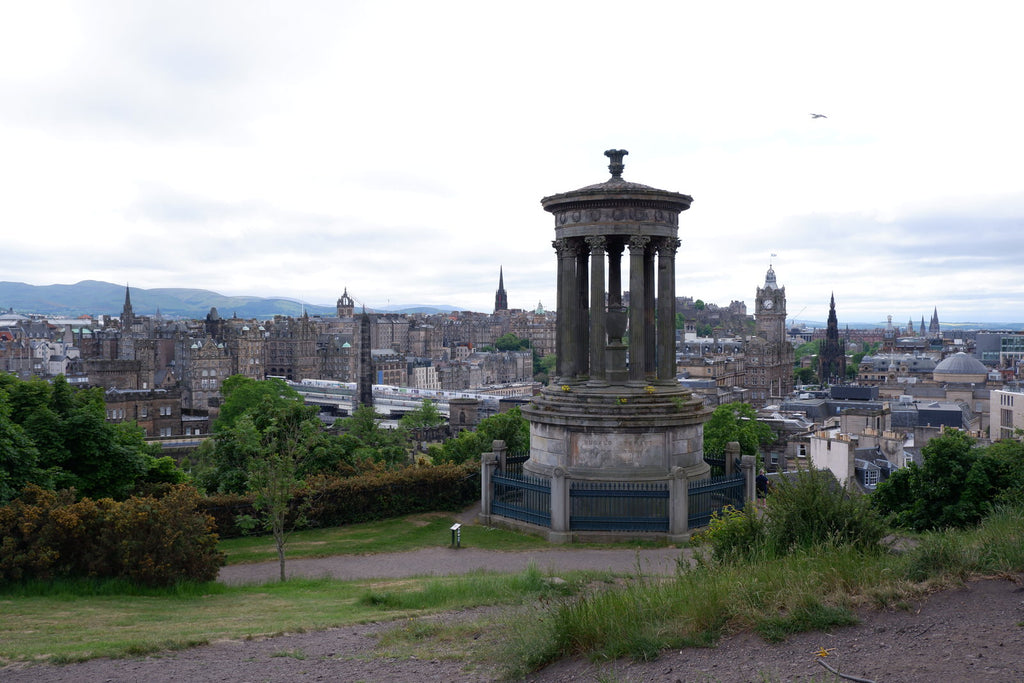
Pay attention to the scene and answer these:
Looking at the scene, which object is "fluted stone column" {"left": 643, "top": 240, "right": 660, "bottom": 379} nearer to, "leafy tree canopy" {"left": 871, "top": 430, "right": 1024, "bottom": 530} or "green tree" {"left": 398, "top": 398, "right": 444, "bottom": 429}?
"leafy tree canopy" {"left": 871, "top": 430, "right": 1024, "bottom": 530}

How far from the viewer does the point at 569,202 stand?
82.4 ft

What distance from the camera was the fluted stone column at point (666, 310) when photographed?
84.8ft

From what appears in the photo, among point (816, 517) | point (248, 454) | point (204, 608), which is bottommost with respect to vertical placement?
point (204, 608)

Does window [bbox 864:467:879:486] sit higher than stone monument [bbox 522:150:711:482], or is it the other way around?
stone monument [bbox 522:150:711:482]

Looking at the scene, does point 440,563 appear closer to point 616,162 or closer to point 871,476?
point 616,162

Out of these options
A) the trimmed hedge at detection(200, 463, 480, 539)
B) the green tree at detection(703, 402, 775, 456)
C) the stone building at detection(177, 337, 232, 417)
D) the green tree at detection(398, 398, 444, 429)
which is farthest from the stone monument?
the stone building at detection(177, 337, 232, 417)

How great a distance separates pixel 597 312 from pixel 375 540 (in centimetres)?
936

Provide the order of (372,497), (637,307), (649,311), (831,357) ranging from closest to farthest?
(637,307), (649,311), (372,497), (831,357)

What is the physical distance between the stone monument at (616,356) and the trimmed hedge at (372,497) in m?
3.57

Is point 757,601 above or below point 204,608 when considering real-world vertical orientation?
above

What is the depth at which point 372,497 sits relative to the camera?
26781mm

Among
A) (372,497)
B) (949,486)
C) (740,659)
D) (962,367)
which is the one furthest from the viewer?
(962,367)

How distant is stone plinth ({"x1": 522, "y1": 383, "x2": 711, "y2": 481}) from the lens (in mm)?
23758

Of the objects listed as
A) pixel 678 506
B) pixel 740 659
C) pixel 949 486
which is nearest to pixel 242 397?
pixel 678 506
